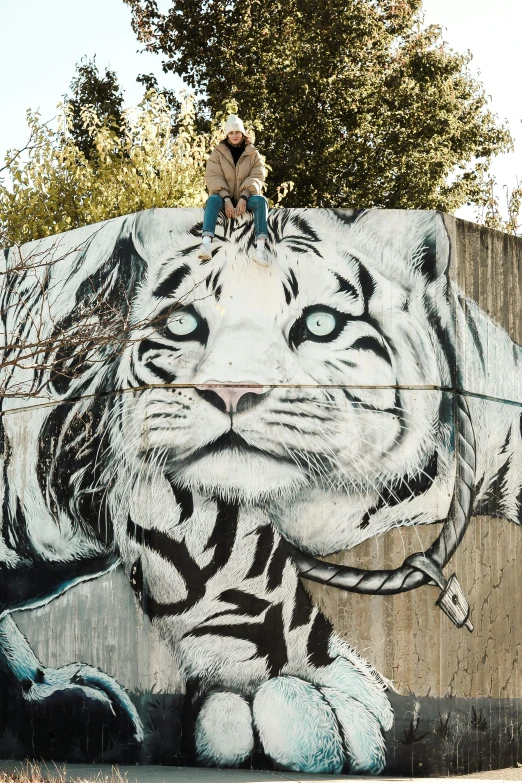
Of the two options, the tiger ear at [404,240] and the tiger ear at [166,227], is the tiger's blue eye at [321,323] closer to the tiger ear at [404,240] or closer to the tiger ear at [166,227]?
the tiger ear at [404,240]

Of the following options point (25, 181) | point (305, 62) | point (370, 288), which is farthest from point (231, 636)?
point (305, 62)

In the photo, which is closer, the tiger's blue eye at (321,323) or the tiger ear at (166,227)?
the tiger's blue eye at (321,323)

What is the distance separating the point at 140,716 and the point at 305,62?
19941mm

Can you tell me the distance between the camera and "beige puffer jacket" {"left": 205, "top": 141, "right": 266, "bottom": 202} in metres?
10.4

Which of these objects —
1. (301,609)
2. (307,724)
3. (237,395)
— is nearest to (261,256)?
(237,395)

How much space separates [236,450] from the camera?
1008cm

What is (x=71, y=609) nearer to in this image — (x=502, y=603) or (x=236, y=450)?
(x=236, y=450)

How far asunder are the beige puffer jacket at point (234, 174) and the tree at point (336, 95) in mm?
15727

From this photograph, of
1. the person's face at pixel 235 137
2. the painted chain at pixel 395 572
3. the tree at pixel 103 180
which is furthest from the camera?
the tree at pixel 103 180

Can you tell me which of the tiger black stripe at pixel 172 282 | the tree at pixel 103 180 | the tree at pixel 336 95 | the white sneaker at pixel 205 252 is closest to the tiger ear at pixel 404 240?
the white sneaker at pixel 205 252

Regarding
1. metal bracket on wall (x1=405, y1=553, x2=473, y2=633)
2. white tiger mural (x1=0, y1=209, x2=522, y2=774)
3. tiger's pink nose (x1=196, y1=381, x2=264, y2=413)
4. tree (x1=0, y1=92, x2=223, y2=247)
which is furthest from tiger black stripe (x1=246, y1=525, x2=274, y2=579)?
tree (x1=0, y1=92, x2=223, y2=247)

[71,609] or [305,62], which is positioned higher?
[305,62]

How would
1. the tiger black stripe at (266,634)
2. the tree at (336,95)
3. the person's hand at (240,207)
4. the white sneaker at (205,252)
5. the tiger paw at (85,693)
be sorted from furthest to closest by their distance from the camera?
the tree at (336,95) < the person's hand at (240,207) < the white sneaker at (205,252) < the tiger paw at (85,693) < the tiger black stripe at (266,634)

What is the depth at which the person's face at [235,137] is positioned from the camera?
1052cm
